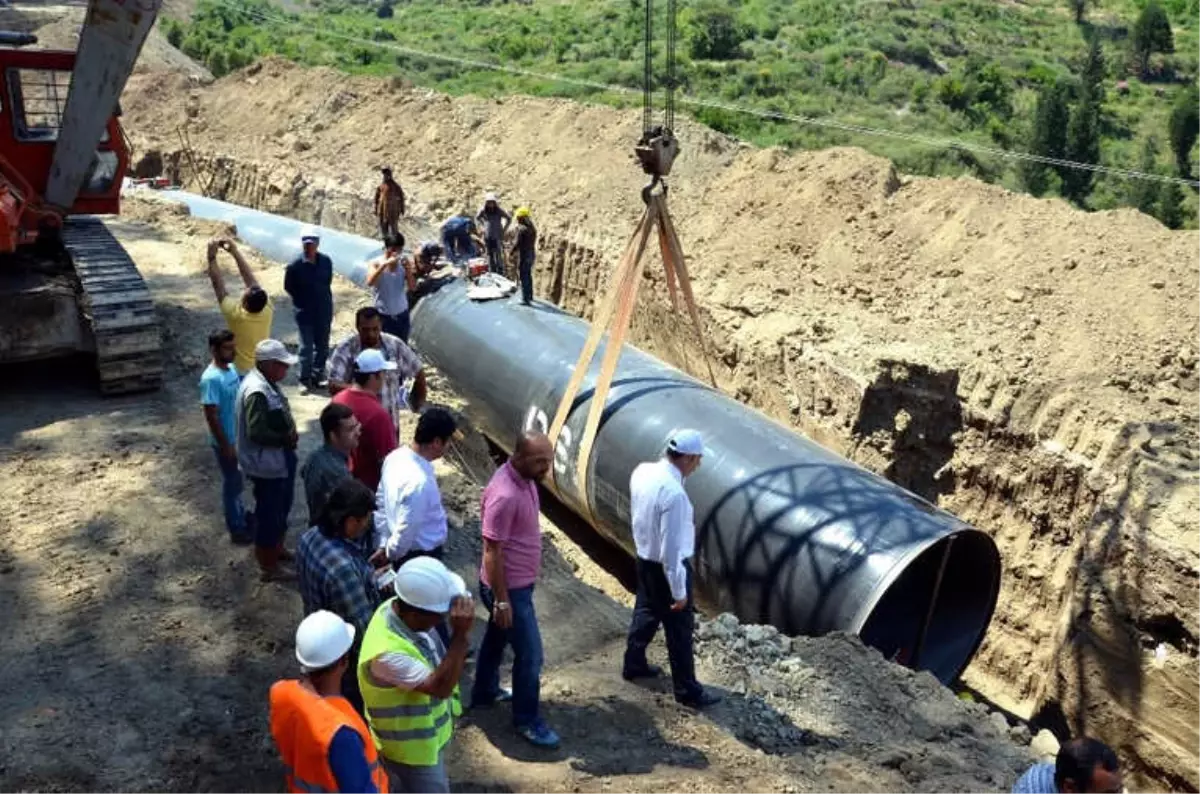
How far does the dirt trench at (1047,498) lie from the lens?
8.57 meters

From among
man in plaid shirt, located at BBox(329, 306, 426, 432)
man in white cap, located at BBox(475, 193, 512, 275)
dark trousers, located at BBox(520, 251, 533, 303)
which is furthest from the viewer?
man in white cap, located at BBox(475, 193, 512, 275)

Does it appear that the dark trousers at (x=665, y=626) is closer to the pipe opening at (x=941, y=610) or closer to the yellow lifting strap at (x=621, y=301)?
the pipe opening at (x=941, y=610)

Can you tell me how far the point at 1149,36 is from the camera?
3512 cm

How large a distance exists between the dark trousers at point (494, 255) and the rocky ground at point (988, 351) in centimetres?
205

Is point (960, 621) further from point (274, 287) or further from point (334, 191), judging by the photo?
point (334, 191)

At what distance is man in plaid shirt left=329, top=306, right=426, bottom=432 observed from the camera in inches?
301

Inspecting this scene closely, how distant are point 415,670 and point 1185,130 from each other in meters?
27.6

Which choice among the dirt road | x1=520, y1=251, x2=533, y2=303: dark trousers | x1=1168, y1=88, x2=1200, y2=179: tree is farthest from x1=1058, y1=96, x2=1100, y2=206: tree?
the dirt road

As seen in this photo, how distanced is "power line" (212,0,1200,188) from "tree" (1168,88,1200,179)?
1363 mm

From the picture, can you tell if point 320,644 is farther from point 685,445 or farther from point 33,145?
point 33,145

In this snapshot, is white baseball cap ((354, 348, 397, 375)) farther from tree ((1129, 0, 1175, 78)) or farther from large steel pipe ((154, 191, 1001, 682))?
tree ((1129, 0, 1175, 78))

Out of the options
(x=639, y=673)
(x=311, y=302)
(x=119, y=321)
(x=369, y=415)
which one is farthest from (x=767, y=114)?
(x=639, y=673)

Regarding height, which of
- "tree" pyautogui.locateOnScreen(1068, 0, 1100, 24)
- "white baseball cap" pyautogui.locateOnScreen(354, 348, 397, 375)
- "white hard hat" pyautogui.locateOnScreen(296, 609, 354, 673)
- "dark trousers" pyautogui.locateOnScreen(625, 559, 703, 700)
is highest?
"tree" pyautogui.locateOnScreen(1068, 0, 1100, 24)

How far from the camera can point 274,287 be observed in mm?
14344
